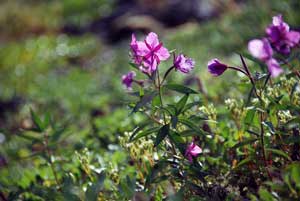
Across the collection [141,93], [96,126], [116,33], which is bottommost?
[116,33]

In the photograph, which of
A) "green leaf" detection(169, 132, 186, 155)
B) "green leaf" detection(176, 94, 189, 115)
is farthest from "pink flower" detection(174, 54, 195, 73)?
"green leaf" detection(169, 132, 186, 155)

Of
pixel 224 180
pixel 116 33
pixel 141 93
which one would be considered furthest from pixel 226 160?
pixel 116 33

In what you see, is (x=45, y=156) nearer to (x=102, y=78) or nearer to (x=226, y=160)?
(x=226, y=160)

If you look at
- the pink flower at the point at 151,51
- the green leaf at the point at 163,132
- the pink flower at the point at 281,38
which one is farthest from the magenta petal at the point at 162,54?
the pink flower at the point at 281,38

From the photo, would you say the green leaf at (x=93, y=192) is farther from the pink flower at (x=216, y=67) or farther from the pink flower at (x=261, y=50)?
the pink flower at (x=261, y=50)

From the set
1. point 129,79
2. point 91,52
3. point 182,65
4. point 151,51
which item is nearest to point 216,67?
point 182,65

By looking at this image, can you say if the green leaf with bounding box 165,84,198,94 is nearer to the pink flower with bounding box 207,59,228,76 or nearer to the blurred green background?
the pink flower with bounding box 207,59,228,76

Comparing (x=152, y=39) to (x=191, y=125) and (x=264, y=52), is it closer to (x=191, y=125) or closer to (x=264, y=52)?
(x=191, y=125)
